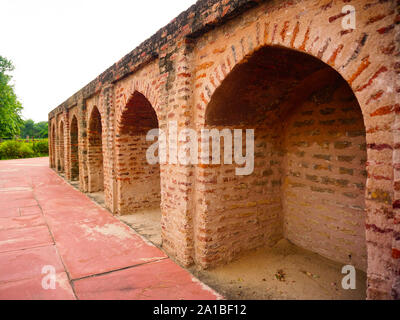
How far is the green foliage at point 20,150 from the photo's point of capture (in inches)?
879

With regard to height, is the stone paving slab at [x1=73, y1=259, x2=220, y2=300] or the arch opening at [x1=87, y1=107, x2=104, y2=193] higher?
the arch opening at [x1=87, y1=107, x2=104, y2=193]

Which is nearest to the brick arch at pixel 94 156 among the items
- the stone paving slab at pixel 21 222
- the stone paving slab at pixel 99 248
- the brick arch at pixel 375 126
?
the stone paving slab at pixel 21 222

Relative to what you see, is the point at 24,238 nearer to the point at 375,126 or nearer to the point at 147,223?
the point at 147,223

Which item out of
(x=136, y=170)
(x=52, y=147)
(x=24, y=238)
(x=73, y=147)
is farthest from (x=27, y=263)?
(x=52, y=147)

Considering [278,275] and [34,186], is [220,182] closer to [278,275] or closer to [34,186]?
[278,275]

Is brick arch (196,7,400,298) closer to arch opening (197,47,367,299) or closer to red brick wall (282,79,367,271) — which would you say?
arch opening (197,47,367,299)

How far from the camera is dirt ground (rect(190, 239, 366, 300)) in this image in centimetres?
300

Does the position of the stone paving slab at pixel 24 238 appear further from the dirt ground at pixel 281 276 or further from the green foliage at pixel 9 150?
the green foliage at pixel 9 150

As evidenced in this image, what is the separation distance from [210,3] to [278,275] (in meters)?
3.33

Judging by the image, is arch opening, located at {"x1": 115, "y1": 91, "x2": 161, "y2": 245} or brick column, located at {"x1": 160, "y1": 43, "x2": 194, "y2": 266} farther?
arch opening, located at {"x1": 115, "y1": 91, "x2": 161, "y2": 245}

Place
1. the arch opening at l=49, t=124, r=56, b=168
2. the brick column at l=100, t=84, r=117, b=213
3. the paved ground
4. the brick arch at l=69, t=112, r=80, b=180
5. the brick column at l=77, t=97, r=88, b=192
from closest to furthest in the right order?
the paved ground < the brick column at l=100, t=84, r=117, b=213 < the brick column at l=77, t=97, r=88, b=192 < the brick arch at l=69, t=112, r=80, b=180 < the arch opening at l=49, t=124, r=56, b=168

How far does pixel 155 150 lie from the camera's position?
656cm

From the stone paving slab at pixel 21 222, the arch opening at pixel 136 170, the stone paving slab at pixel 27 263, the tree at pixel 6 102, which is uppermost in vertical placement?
the tree at pixel 6 102

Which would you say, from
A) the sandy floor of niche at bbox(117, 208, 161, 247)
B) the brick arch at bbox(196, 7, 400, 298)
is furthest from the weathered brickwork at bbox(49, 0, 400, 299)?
the sandy floor of niche at bbox(117, 208, 161, 247)
